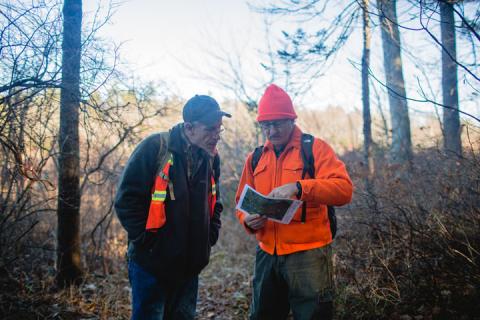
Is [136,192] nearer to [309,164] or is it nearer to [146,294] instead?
[146,294]

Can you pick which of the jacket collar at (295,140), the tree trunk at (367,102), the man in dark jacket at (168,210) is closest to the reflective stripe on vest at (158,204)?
the man in dark jacket at (168,210)

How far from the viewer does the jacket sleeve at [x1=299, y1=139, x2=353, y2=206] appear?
2.65 m

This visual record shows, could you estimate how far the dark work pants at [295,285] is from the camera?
265 centimetres

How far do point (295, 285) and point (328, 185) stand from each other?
857 mm

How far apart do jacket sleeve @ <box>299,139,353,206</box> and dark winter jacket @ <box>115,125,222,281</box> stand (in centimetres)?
90

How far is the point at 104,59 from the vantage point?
12.9 ft

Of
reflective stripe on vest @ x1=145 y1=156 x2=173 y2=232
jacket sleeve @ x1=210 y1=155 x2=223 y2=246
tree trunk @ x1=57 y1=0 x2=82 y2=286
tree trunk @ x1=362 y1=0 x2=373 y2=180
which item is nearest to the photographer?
reflective stripe on vest @ x1=145 y1=156 x2=173 y2=232

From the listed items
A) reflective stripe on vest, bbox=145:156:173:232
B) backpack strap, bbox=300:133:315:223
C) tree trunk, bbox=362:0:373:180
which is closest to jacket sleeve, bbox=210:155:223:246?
reflective stripe on vest, bbox=145:156:173:232

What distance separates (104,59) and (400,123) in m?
8.03

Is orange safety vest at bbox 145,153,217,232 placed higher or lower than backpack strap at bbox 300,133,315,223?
lower

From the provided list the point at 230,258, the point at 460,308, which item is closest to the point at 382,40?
the point at 230,258

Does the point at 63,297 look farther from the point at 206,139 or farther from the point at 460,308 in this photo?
the point at 460,308

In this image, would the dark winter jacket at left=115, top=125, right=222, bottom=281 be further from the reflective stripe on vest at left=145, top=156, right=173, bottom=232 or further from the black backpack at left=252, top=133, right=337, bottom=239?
the black backpack at left=252, top=133, right=337, bottom=239

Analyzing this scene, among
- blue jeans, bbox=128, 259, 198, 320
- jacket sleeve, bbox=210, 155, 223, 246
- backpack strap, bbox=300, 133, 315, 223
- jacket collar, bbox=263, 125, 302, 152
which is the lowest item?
blue jeans, bbox=128, 259, 198, 320
